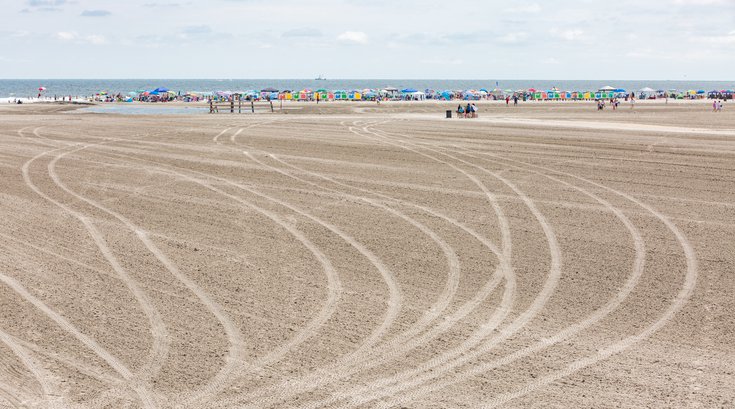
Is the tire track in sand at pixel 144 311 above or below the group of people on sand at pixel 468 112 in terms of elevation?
below

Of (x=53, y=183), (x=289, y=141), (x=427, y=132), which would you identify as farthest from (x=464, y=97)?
(x=53, y=183)

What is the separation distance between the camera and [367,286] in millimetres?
11133

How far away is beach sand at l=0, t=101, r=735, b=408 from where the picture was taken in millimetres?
7801

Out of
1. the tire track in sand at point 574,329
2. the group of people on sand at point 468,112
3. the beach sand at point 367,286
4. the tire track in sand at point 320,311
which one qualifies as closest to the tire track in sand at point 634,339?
the beach sand at point 367,286

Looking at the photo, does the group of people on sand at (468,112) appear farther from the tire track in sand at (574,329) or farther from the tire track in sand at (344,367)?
the tire track in sand at (344,367)

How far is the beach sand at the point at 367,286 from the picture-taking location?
780 cm

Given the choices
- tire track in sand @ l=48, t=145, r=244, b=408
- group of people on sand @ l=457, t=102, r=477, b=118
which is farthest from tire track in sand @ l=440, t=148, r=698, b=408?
group of people on sand @ l=457, t=102, r=477, b=118

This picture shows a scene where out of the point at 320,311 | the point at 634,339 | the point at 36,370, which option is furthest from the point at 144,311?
the point at 634,339

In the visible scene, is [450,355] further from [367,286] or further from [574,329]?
[367,286]

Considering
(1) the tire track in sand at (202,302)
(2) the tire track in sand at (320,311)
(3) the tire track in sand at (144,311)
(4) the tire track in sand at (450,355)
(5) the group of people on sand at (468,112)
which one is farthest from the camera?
(5) the group of people on sand at (468,112)

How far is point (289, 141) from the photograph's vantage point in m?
31.2

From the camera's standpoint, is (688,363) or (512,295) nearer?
(688,363)

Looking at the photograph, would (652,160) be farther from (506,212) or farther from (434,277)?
(434,277)

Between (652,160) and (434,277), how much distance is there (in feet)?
49.9
